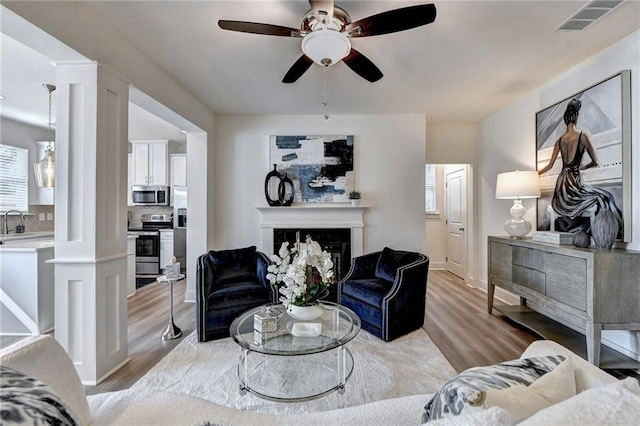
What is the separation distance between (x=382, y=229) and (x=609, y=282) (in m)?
2.52

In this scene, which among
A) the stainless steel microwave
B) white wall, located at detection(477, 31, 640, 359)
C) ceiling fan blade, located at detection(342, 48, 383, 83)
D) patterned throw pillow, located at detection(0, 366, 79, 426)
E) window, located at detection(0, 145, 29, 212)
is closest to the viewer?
patterned throw pillow, located at detection(0, 366, 79, 426)

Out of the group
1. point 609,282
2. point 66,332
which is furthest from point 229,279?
point 609,282

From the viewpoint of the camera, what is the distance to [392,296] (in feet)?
9.18

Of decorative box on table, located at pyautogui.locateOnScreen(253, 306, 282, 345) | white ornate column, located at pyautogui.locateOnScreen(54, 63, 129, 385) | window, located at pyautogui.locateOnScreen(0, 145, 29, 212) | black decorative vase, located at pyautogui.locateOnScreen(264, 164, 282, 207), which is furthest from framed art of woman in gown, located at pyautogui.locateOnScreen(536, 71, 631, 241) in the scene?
window, located at pyautogui.locateOnScreen(0, 145, 29, 212)

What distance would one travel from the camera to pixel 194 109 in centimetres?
366

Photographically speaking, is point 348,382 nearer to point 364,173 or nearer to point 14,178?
point 364,173

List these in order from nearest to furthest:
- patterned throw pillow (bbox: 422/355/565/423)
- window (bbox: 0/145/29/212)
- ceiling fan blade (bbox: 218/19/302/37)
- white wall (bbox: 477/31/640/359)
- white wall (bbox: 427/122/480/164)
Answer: patterned throw pillow (bbox: 422/355/565/423)
ceiling fan blade (bbox: 218/19/302/37)
white wall (bbox: 477/31/640/359)
window (bbox: 0/145/29/212)
white wall (bbox: 427/122/480/164)

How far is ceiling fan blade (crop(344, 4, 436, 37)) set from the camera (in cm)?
162

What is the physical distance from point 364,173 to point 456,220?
7.80ft

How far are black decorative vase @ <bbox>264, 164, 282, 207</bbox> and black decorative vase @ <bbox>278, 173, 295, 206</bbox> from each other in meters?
0.06

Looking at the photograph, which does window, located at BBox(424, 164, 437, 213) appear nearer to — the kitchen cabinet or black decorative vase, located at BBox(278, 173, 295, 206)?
black decorative vase, located at BBox(278, 173, 295, 206)

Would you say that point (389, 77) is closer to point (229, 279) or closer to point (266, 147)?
point (266, 147)

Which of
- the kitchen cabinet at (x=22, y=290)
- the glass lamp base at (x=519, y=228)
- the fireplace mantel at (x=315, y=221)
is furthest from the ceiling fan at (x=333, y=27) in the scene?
the kitchen cabinet at (x=22, y=290)

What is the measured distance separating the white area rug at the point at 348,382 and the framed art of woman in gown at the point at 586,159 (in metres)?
1.88
